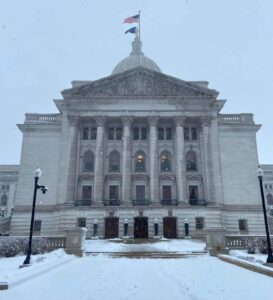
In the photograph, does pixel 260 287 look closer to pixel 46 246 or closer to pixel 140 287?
pixel 140 287

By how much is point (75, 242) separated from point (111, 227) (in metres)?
18.2

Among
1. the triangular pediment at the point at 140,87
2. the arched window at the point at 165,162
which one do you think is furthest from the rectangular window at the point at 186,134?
the triangular pediment at the point at 140,87

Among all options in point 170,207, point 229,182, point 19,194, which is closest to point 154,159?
point 170,207

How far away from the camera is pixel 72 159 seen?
40344 millimetres

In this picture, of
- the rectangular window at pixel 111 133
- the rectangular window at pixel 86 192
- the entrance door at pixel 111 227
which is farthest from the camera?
the rectangular window at pixel 111 133

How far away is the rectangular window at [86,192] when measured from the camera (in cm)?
4031

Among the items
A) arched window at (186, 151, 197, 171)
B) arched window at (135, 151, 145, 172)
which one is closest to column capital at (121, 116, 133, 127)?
arched window at (135, 151, 145, 172)

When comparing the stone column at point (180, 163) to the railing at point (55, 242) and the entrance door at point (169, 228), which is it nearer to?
the entrance door at point (169, 228)

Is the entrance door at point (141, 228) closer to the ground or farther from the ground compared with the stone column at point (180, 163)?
closer to the ground

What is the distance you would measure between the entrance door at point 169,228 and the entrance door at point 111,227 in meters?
6.17

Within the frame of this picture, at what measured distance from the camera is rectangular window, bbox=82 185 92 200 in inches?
1587

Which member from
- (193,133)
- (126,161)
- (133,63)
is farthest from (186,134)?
(133,63)

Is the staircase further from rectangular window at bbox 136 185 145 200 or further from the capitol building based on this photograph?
rectangular window at bbox 136 185 145 200

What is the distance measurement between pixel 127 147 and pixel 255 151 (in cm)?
1880
